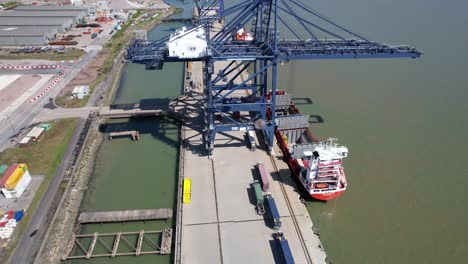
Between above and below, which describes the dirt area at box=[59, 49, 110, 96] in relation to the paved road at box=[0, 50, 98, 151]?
above

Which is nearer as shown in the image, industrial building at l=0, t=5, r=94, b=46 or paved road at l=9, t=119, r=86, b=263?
paved road at l=9, t=119, r=86, b=263

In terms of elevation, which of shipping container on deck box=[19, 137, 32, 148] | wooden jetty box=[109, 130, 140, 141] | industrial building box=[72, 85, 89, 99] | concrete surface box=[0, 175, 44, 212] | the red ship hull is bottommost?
concrete surface box=[0, 175, 44, 212]

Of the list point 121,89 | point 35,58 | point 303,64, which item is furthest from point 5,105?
point 303,64

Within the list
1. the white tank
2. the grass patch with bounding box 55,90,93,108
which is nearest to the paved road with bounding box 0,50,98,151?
the grass patch with bounding box 55,90,93,108

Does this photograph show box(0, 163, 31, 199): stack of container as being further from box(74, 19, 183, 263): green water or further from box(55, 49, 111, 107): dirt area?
box(55, 49, 111, 107): dirt area

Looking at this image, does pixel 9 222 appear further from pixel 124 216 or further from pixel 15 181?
pixel 124 216

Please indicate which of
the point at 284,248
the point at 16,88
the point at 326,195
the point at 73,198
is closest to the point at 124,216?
the point at 73,198
